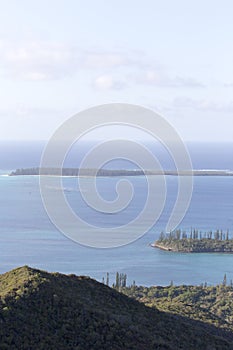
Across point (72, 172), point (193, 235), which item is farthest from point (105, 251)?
point (72, 172)

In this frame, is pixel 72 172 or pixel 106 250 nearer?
pixel 106 250

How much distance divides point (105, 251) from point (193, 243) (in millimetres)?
5390

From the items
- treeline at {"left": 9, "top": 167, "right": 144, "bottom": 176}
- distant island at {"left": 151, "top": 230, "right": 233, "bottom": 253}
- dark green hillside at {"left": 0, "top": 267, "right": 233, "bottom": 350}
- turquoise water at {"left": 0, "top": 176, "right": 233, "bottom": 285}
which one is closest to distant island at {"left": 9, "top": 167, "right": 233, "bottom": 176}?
treeline at {"left": 9, "top": 167, "right": 144, "bottom": 176}

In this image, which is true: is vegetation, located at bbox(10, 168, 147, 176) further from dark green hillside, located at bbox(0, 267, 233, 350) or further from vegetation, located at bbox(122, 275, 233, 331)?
dark green hillside, located at bbox(0, 267, 233, 350)

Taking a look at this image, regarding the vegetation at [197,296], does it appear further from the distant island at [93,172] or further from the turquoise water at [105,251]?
the distant island at [93,172]

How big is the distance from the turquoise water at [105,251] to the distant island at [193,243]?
59cm

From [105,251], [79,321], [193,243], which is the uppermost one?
[193,243]

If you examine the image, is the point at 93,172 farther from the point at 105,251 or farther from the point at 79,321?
the point at 79,321

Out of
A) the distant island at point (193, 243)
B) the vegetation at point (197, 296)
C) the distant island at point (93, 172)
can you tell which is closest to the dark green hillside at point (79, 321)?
the vegetation at point (197, 296)

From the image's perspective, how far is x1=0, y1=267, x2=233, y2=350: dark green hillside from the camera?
27.4ft

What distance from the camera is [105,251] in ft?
105

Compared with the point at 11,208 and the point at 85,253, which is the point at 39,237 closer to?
the point at 85,253

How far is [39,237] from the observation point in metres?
33.9

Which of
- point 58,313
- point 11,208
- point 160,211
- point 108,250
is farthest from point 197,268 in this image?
point 58,313
